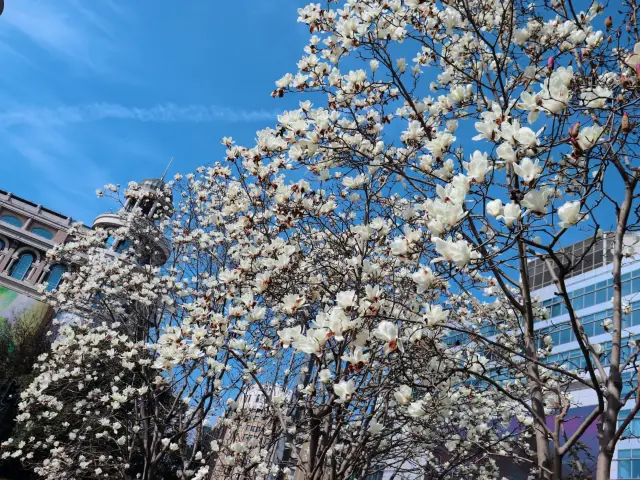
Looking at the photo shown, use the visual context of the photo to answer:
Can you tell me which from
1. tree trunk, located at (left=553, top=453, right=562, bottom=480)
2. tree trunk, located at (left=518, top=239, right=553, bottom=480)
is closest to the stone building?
tree trunk, located at (left=518, top=239, right=553, bottom=480)

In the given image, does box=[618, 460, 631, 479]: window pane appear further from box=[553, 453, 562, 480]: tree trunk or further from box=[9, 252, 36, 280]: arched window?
box=[9, 252, 36, 280]: arched window

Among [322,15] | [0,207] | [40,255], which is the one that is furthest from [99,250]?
[0,207]

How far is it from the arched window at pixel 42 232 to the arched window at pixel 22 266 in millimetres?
1915

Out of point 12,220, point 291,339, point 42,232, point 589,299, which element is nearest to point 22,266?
point 42,232

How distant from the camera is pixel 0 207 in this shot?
115ft

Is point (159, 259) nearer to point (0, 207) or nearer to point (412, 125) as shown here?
point (412, 125)

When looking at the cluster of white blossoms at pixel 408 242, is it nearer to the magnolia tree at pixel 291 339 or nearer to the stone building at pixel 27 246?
the magnolia tree at pixel 291 339

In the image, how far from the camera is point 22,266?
109ft

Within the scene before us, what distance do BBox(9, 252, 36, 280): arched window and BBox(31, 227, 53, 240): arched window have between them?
75.4 inches

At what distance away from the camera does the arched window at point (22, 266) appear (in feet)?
107

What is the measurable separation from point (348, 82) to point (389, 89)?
53cm

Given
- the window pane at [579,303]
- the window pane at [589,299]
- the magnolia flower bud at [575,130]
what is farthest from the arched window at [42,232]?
the magnolia flower bud at [575,130]

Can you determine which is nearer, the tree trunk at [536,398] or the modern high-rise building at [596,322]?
the tree trunk at [536,398]

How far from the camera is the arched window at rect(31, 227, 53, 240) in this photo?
35459 mm
